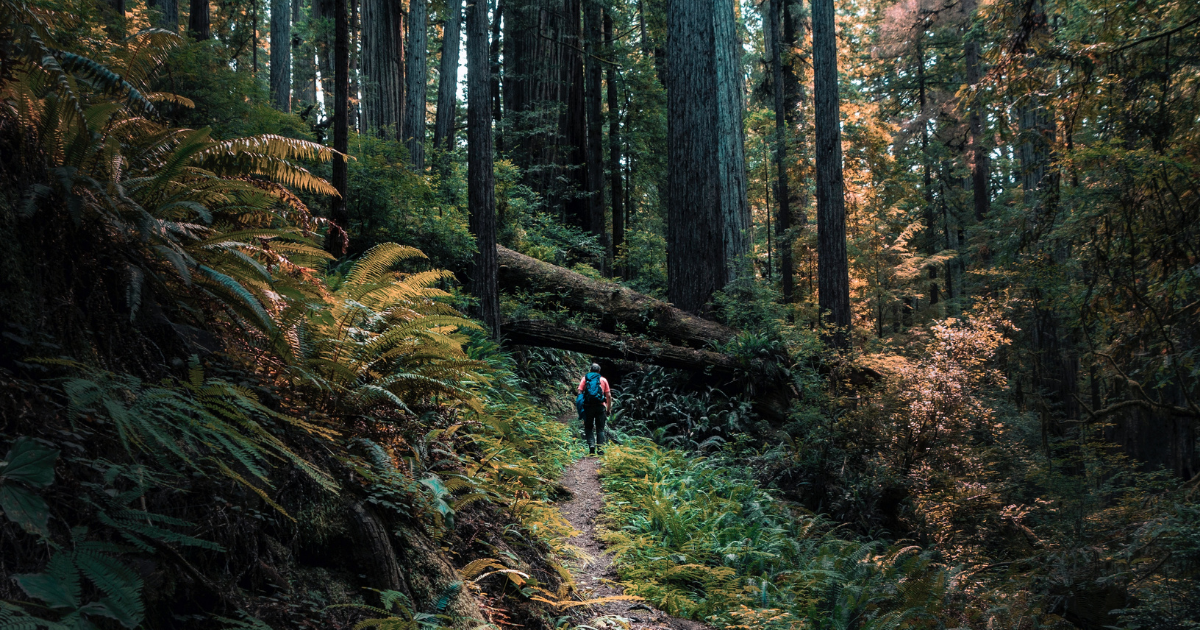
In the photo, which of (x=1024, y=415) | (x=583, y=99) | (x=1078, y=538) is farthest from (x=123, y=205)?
(x=583, y=99)

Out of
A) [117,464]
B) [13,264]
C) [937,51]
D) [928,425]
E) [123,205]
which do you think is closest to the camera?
[117,464]

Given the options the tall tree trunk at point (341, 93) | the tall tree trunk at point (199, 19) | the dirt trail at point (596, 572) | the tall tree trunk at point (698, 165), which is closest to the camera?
the dirt trail at point (596, 572)

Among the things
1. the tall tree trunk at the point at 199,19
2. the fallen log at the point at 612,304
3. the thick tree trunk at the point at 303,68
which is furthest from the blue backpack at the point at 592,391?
the thick tree trunk at the point at 303,68

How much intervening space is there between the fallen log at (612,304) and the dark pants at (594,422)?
2.98 meters

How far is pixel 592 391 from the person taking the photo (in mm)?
9547

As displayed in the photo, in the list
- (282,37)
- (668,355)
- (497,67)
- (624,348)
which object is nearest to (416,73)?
(282,37)

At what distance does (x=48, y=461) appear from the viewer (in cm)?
171

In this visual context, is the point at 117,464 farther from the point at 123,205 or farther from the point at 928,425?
the point at 928,425

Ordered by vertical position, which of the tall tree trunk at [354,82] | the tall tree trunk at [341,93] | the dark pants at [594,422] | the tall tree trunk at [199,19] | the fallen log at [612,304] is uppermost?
the tall tree trunk at [354,82]

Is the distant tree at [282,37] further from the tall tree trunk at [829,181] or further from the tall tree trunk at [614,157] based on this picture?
the tall tree trunk at [829,181]

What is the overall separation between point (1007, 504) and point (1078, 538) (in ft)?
4.61

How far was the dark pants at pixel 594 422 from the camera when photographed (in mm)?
9734

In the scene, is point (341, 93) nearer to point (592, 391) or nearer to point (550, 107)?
point (592, 391)

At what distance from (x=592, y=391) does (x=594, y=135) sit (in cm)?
1390
